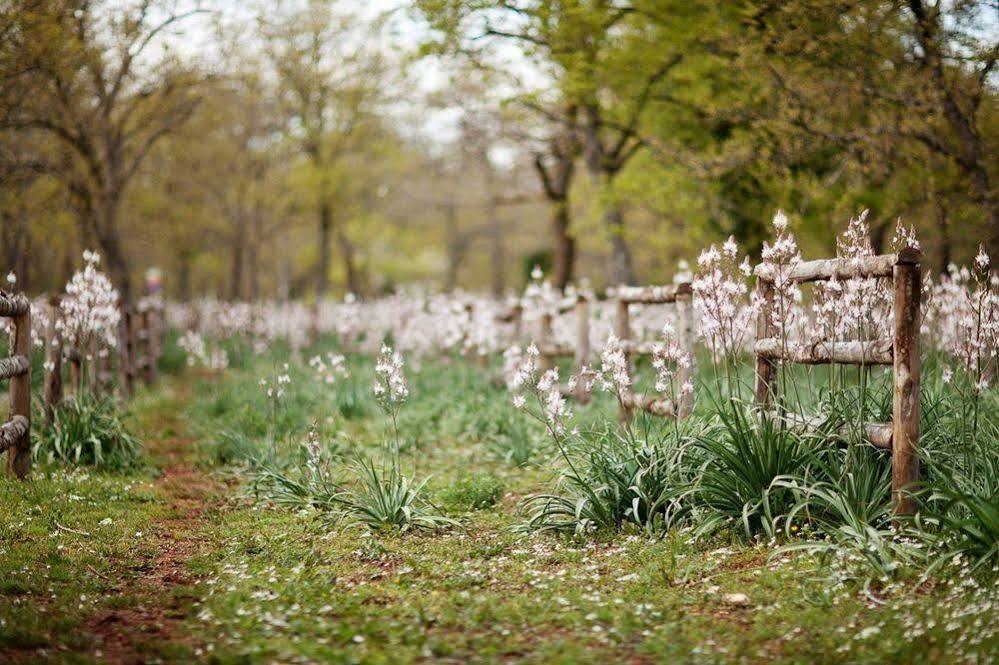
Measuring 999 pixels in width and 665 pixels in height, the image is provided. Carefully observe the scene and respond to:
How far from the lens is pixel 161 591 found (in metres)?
5.15

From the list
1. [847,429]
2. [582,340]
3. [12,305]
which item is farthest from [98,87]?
[847,429]

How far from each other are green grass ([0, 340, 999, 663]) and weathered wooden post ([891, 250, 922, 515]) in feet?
2.40

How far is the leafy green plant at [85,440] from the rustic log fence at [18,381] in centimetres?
63

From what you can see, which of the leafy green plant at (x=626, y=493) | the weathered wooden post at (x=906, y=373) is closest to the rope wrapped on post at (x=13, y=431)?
the leafy green plant at (x=626, y=493)

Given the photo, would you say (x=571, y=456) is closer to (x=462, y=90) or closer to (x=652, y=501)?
(x=652, y=501)

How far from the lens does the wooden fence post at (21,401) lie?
7402 mm

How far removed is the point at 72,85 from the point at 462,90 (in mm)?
15030

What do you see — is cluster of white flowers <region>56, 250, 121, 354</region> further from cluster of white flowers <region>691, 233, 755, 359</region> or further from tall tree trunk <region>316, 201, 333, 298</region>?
tall tree trunk <region>316, 201, 333, 298</region>

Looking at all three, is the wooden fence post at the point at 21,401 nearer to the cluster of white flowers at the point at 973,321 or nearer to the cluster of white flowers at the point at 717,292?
the cluster of white flowers at the point at 717,292

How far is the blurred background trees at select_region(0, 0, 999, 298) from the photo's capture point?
1062 cm

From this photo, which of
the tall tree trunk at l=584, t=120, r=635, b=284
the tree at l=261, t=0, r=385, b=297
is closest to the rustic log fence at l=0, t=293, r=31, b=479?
the tall tree trunk at l=584, t=120, r=635, b=284

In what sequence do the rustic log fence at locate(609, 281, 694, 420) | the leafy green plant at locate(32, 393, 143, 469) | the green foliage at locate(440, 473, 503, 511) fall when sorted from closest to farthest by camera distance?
the green foliage at locate(440, 473, 503, 511) < the rustic log fence at locate(609, 281, 694, 420) < the leafy green plant at locate(32, 393, 143, 469)

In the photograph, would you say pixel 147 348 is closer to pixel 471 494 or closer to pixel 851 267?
pixel 471 494

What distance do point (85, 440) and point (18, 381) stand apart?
3.26ft
